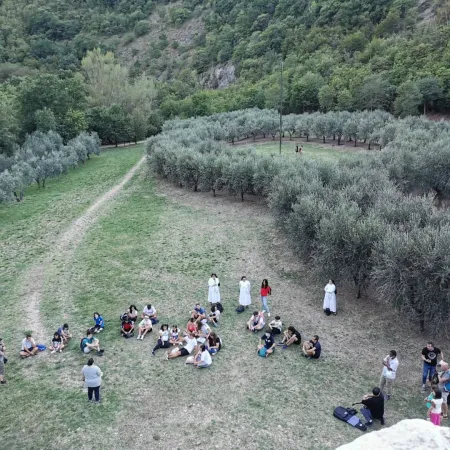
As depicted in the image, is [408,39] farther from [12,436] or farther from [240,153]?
[12,436]

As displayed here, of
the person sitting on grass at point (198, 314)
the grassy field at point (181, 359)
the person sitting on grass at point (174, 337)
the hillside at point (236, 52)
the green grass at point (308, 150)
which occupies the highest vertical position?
the hillside at point (236, 52)

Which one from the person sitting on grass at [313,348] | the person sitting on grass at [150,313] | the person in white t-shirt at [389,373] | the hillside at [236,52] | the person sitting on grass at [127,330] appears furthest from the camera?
the hillside at [236,52]

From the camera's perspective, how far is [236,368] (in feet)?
47.6

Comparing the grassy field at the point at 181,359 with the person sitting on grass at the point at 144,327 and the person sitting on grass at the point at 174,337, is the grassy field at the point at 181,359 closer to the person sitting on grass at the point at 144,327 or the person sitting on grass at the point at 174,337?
the person sitting on grass at the point at 144,327

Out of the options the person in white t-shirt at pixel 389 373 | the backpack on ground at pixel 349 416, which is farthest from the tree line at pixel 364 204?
the backpack on ground at pixel 349 416

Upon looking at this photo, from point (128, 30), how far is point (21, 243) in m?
153

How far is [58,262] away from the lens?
24.5m

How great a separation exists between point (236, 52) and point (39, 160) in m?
97.3

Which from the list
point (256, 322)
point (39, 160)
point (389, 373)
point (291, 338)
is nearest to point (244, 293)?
point (256, 322)

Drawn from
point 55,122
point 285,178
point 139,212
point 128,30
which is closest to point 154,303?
point 285,178

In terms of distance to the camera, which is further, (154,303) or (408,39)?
(408,39)

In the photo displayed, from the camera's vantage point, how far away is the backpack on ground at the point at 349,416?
1173cm

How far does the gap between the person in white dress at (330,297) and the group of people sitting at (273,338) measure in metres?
2.51

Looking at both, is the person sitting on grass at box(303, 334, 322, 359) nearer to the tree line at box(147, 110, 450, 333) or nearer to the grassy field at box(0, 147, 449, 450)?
the grassy field at box(0, 147, 449, 450)
